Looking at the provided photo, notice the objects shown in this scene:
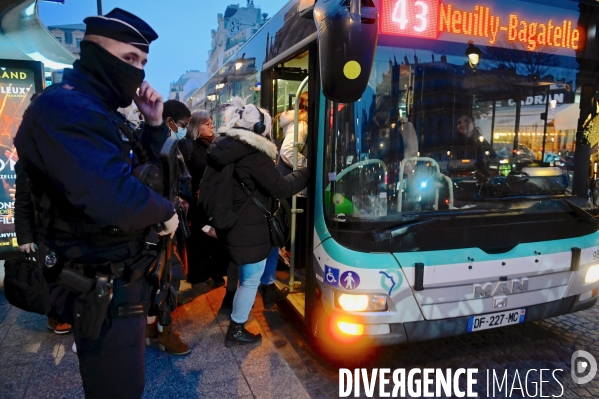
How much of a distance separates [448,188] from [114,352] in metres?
2.36

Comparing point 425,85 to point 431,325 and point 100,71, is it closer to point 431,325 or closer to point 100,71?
point 431,325

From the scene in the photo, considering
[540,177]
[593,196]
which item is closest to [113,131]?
[540,177]

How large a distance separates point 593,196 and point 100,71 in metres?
3.72

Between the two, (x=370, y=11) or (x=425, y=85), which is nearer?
(x=370, y=11)

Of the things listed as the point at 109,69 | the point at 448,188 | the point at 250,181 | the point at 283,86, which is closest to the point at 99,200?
the point at 109,69

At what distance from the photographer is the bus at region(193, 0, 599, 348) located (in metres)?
2.79

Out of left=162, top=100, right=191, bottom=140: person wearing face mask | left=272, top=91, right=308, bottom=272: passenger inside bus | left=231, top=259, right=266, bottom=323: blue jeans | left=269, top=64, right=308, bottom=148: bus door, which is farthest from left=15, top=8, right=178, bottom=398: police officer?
left=269, top=64, right=308, bottom=148: bus door

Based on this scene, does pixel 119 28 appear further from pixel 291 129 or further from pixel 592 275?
pixel 592 275

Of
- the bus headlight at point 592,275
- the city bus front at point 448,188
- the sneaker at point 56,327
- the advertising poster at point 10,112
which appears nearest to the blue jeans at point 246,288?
the city bus front at point 448,188

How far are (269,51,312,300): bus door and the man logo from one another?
141 centimetres

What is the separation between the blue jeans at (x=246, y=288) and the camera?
137 inches

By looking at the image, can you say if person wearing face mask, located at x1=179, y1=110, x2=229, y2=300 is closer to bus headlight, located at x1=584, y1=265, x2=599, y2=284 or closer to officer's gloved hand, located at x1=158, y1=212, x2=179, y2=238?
officer's gloved hand, located at x1=158, y1=212, x2=179, y2=238

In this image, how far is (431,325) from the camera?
9.45 ft

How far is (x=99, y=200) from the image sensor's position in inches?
62.6
